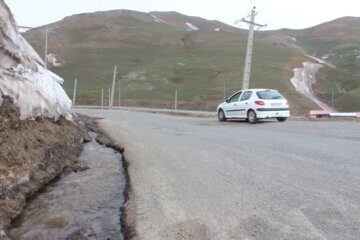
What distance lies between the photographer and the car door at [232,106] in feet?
69.1

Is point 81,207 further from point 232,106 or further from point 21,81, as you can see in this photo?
point 232,106

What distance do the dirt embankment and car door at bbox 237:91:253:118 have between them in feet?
35.4

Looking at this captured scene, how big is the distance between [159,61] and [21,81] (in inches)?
3364

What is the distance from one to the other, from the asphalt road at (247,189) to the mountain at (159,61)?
116ft

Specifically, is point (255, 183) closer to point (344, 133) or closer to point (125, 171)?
point (125, 171)

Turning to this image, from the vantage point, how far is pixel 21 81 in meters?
9.56

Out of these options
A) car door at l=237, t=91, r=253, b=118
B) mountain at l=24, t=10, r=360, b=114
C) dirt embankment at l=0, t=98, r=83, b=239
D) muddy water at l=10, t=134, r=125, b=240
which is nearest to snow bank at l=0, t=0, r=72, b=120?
dirt embankment at l=0, t=98, r=83, b=239

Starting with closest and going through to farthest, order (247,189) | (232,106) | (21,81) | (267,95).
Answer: (247,189)
(21,81)
(267,95)
(232,106)

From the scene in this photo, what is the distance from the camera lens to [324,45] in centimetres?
14300

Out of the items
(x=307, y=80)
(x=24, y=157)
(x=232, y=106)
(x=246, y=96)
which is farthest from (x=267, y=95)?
(x=307, y=80)

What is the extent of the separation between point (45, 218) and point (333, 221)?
3.55m

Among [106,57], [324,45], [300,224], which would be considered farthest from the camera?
[324,45]

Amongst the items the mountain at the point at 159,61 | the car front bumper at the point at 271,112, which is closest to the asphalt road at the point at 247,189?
the car front bumper at the point at 271,112

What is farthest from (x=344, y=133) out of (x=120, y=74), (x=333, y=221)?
(x=120, y=74)
